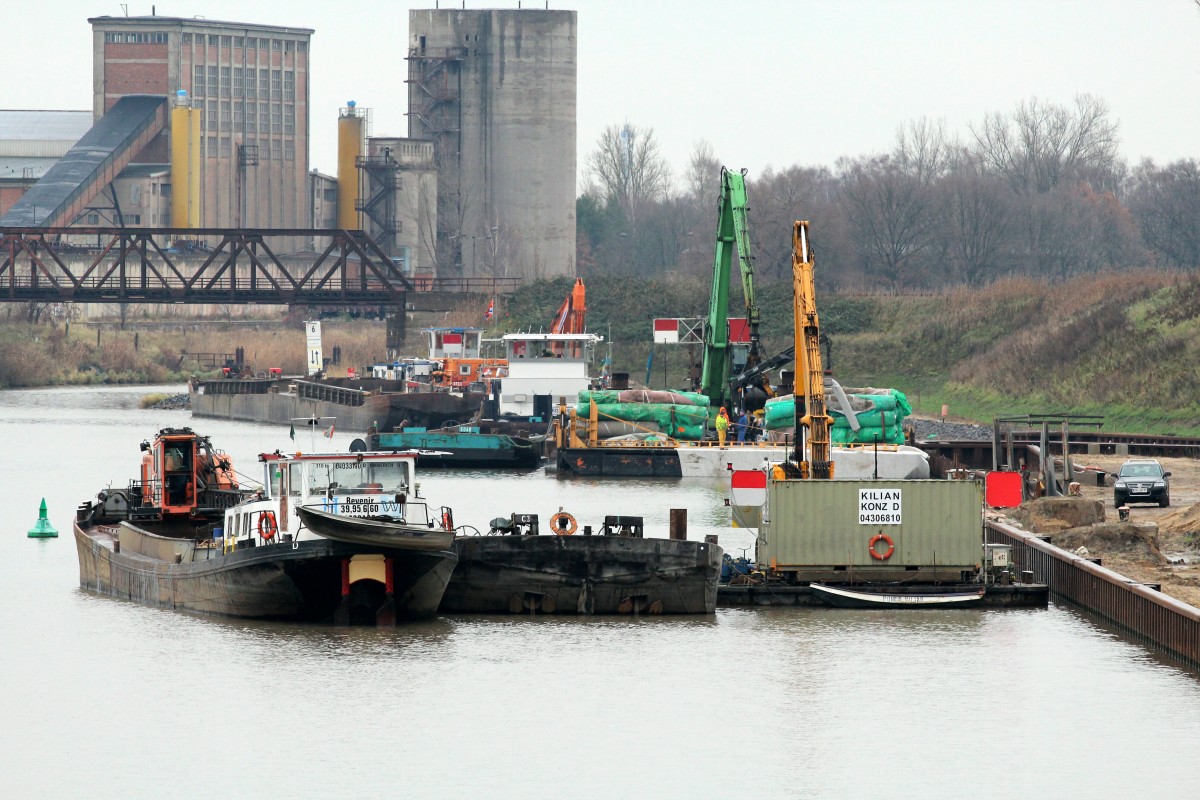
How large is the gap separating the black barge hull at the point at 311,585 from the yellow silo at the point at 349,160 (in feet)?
332

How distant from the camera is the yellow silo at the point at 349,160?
438ft

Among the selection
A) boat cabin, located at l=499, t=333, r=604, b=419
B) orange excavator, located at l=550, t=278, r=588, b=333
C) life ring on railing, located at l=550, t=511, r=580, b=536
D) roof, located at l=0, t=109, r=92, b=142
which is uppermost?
roof, located at l=0, t=109, r=92, b=142

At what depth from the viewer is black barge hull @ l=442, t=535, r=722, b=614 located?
112 feet

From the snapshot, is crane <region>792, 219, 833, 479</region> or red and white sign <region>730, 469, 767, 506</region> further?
crane <region>792, 219, 833, 479</region>

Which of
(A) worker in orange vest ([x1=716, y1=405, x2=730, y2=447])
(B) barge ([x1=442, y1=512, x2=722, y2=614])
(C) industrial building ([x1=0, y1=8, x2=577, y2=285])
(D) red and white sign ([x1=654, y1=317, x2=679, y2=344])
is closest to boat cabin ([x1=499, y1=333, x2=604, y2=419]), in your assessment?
(D) red and white sign ([x1=654, y1=317, x2=679, y2=344])

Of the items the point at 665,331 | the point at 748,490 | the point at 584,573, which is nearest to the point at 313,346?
the point at 665,331

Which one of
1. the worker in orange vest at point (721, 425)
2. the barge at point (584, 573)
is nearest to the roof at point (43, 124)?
the worker in orange vest at point (721, 425)

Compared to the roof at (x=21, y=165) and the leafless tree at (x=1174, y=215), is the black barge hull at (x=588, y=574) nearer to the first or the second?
the leafless tree at (x=1174, y=215)

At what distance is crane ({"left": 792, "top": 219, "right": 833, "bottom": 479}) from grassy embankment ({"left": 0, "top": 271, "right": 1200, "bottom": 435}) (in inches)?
1209

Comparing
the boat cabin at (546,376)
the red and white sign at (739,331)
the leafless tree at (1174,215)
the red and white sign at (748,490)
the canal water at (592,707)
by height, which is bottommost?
the canal water at (592,707)

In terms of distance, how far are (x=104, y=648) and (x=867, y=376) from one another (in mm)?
70809

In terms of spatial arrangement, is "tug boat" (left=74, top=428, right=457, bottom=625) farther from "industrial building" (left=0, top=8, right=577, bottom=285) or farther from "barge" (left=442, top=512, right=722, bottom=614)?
"industrial building" (left=0, top=8, right=577, bottom=285)

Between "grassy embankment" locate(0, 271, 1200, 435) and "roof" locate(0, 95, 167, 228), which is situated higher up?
"roof" locate(0, 95, 167, 228)

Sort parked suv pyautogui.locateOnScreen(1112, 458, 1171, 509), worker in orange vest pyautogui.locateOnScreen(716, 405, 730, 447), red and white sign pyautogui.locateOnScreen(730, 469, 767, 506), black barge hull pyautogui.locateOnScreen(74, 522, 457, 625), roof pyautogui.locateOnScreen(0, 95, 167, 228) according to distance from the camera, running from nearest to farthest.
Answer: black barge hull pyautogui.locateOnScreen(74, 522, 457, 625), red and white sign pyautogui.locateOnScreen(730, 469, 767, 506), parked suv pyautogui.locateOnScreen(1112, 458, 1171, 509), worker in orange vest pyautogui.locateOnScreen(716, 405, 730, 447), roof pyautogui.locateOnScreen(0, 95, 167, 228)
